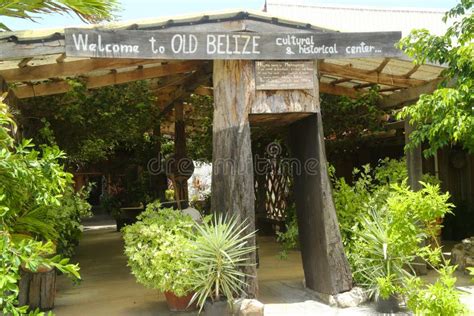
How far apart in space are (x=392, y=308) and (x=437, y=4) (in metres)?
13.7

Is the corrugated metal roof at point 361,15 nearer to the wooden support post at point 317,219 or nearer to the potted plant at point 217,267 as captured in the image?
the wooden support post at point 317,219

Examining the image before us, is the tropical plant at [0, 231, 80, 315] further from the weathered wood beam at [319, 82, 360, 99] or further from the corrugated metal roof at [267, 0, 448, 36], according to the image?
the corrugated metal roof at [267, 0, 448, 36]

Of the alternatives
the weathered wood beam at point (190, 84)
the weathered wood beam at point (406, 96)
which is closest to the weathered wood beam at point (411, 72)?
the weathered wood beam at point (406, 96)

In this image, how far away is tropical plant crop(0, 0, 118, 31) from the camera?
5098mm

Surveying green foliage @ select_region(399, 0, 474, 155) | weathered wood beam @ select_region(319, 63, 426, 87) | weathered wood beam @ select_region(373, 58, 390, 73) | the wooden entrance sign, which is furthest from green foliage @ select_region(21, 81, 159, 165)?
green foliage @ select_region(399, 0, 474, 155)

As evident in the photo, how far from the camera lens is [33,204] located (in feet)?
15.8

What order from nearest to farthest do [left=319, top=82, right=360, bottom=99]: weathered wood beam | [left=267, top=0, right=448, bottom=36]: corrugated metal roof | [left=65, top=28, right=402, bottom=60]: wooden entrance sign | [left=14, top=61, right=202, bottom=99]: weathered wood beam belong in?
1. [left=65, top=28, right=402, bottom=60]: wooden entrance sign
2. [left=14, top=61, right=202, bottom=99]: weathered wood beam
3. [left=319, top=82, right=360, bottom=99]: weathered wood beam
4. [left=267, top=0, right=448, bottom=36]: corrugated metal roof

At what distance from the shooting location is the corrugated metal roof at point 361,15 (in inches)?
553

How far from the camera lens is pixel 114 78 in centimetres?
718

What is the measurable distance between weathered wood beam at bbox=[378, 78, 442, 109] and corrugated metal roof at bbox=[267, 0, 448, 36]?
238 inches

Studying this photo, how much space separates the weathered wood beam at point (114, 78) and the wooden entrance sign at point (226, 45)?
179 centimetres

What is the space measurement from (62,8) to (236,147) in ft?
7.34

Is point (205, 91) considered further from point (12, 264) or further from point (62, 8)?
point (12, 264)
